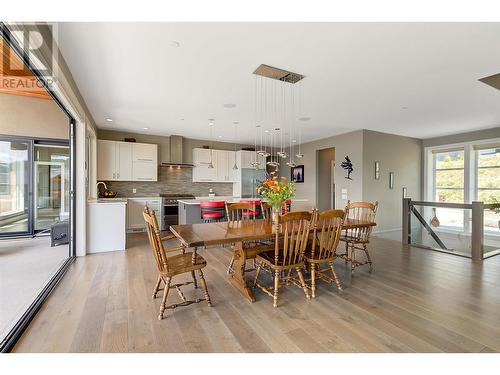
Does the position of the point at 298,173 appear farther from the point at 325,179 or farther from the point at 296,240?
the point at 296,240

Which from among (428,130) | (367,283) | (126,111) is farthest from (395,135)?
(126,111)

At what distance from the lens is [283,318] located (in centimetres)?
213

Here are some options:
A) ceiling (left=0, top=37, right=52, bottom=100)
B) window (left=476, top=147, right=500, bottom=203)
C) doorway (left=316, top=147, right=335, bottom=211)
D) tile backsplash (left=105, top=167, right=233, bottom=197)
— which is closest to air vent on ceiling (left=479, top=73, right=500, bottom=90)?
window (left=476, top=147, right=500, bottom=203)

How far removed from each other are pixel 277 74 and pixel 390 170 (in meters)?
4.94

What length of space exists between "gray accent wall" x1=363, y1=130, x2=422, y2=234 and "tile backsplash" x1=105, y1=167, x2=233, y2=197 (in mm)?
4406

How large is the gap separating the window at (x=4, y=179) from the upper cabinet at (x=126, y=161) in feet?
5.28

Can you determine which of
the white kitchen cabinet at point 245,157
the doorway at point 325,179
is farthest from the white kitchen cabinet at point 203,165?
the doorway at point 325,179

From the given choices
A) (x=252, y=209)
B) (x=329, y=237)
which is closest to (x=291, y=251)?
(x=329, y=237)

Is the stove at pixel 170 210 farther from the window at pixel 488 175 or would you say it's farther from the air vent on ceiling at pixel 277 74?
the window at pixel 488 175

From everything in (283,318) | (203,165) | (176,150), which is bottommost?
(283,318)

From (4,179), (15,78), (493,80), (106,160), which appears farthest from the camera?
(106,160)

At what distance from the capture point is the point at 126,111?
4594mm

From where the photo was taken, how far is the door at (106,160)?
19.0 feet

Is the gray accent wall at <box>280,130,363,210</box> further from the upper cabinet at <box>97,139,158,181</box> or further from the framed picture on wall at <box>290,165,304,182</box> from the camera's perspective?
the upper cabinet at <box>97,139,158,181</box>
